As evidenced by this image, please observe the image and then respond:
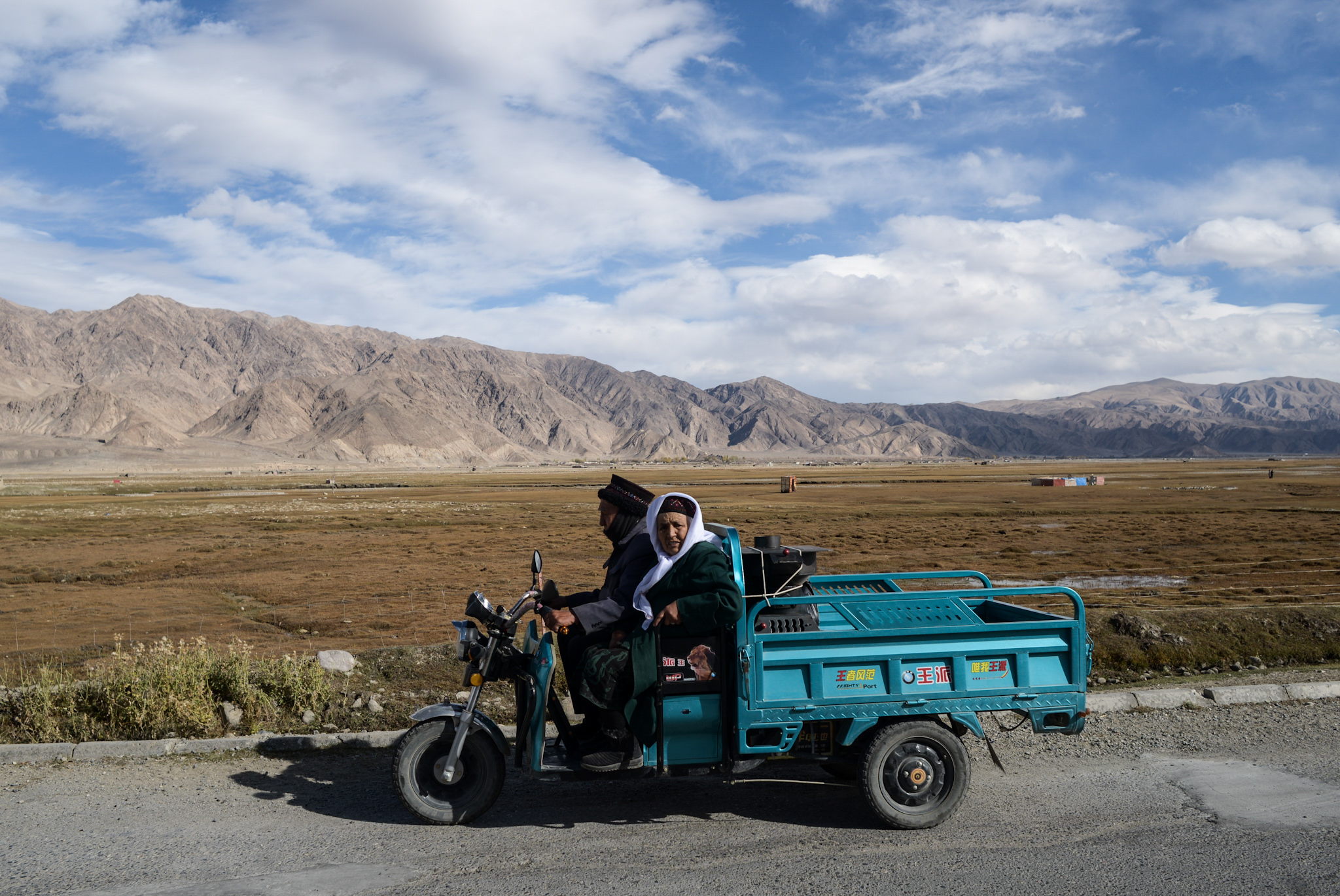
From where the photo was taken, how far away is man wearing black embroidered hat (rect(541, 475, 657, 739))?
5.27 metres

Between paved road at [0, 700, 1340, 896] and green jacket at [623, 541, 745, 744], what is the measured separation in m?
0.75

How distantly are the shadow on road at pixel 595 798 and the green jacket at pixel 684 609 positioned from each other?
Result: 0.74 m

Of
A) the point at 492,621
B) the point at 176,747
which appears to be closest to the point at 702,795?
the point at 492,621

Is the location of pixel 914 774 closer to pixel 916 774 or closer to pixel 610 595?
pixel 916 774

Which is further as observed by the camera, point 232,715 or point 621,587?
point 232,715

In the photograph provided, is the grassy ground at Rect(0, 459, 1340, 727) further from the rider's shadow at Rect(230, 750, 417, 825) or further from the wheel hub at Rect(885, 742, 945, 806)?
the wheel hub at Rect(885, 742, 945, 806)

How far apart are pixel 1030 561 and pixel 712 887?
64.3 feet

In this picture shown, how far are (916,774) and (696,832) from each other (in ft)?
4.60

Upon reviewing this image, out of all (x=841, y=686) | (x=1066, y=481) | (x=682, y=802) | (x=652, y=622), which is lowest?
(x=1066, y=481)

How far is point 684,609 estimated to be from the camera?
5.12 m

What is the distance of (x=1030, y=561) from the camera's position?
22.1m

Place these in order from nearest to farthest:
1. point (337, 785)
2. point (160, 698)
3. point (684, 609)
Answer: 1. point (684, 609)
2. point (337, 785)
3. point (160, 698)

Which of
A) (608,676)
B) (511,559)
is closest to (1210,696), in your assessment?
(608,676)

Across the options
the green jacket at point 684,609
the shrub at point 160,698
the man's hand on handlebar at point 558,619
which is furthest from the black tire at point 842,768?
the shrub at point 160,698
